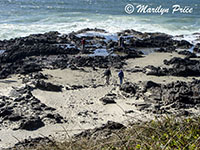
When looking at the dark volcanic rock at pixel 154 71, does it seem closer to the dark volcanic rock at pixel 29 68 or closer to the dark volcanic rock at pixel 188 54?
the dark volcanic rock at pixel 188 54

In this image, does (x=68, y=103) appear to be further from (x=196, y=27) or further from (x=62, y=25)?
(x=196, y=27)

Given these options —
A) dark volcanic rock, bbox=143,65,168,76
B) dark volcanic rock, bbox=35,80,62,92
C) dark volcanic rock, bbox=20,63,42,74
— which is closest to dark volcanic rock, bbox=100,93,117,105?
dark volcanic rock, bbox=35,80,62,92

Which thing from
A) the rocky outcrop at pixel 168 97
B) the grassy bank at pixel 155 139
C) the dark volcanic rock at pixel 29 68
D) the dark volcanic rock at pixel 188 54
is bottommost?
the dark volcanic rock at pixel 188 54

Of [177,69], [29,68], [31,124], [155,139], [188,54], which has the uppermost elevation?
[155,139]

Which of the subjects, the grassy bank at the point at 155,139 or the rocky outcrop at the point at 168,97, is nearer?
the grassy bank at the point at 155,139

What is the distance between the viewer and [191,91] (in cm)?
1622

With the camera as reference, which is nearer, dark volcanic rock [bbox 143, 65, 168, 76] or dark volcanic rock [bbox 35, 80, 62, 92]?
dark volcanic rock [bbox 35, 80, 62, 92]

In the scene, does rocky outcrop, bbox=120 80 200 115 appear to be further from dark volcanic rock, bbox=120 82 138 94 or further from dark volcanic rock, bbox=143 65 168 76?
dark volcanic rock, bbox=143 65 168 76

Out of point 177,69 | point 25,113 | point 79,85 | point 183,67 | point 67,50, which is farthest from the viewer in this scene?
point 67,50

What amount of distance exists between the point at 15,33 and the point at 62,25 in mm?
7659

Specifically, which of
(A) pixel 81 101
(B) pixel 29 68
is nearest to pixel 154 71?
(A) pixel 81 101

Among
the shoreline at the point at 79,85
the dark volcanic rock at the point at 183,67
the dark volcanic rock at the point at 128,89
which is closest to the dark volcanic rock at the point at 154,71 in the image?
the shoreline at the point at 79,85

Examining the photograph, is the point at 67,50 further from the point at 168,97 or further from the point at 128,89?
the point at 168,97

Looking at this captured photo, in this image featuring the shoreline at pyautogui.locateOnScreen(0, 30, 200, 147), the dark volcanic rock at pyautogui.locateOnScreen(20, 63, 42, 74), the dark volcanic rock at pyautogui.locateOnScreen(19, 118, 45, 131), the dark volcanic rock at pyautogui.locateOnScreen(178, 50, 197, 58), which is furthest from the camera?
the dark volcanic rock at pyautogui.locateOnScreen(178, 50, 197, 58)
